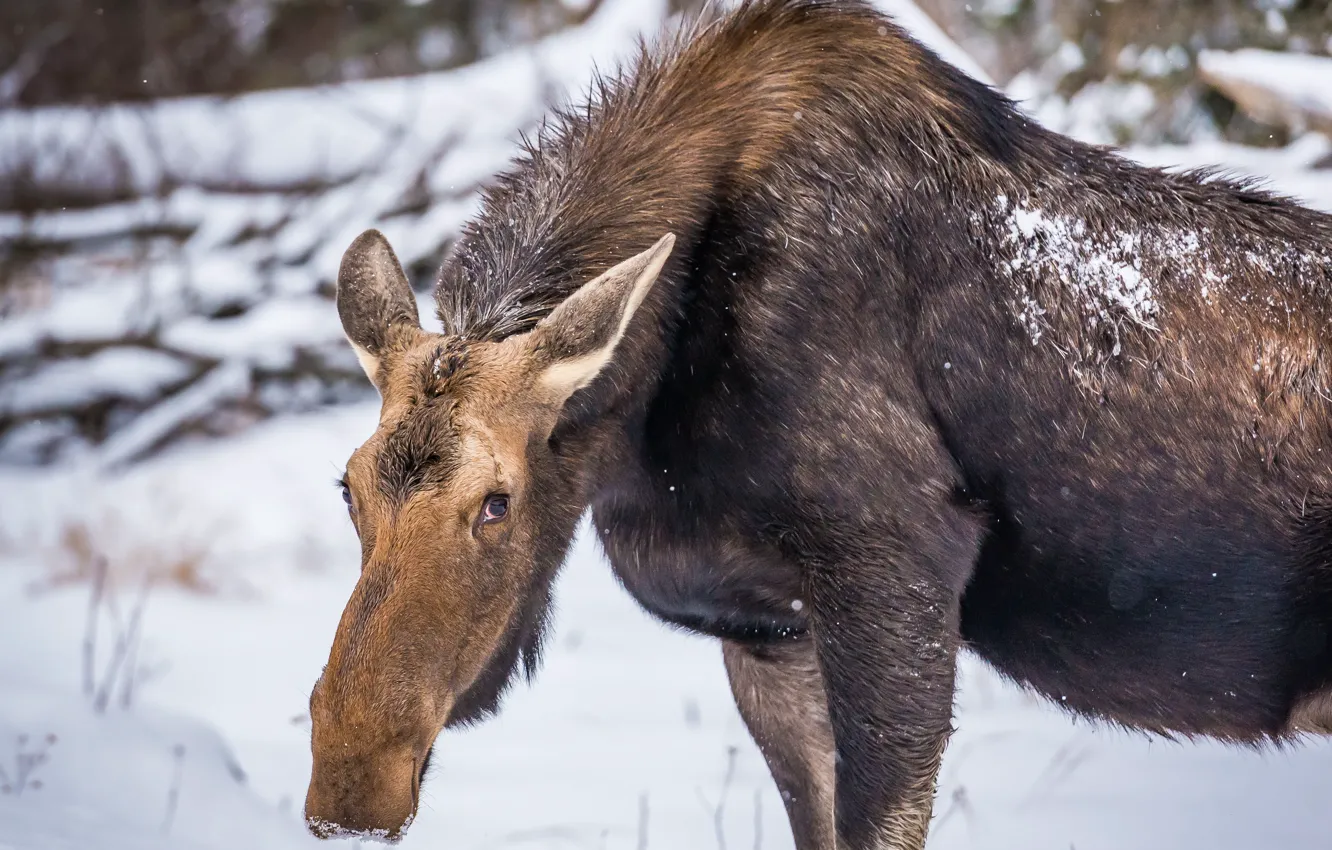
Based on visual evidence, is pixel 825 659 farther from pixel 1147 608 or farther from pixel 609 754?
pixel 609 754

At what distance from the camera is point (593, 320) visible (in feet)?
10.7

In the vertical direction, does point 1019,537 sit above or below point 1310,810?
above

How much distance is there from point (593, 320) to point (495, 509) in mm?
484

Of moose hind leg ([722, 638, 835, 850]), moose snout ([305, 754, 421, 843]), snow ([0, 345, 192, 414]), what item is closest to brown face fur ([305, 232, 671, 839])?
moose snout ([305, 754, 421, 843])

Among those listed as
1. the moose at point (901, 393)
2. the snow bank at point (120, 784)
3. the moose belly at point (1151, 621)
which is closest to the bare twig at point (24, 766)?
the snow bank at point (120, 784)

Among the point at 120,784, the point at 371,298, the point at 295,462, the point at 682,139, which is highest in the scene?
the point at 682,139

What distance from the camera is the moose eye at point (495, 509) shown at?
3197mm

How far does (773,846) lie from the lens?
4980 mm

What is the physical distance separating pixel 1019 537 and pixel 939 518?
0.98ft

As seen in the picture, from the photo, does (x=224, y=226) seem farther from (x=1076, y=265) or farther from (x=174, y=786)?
(x=1076, y=265)

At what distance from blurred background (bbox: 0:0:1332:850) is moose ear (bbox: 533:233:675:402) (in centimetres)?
165

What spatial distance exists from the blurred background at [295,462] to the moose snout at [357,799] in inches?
53.2

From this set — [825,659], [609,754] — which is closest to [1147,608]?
[825,659]

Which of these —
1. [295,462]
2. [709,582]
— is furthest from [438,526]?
[295,462]
